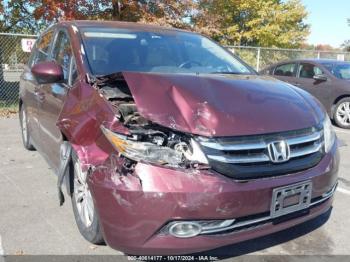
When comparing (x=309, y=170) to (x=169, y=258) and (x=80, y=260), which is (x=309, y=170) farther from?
(x=80, y=260)

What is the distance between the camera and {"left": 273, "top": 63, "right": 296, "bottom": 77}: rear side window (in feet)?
35.2

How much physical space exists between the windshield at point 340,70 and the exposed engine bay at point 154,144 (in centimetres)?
805

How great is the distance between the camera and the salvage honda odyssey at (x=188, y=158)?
2602 millimetres

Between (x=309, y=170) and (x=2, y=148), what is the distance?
4968 millimetres

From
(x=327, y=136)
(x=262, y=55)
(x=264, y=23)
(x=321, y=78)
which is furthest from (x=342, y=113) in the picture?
(x=264, y=23)

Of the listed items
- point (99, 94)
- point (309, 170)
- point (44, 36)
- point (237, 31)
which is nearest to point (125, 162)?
point (99, 94)

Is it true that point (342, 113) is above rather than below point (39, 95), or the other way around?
below

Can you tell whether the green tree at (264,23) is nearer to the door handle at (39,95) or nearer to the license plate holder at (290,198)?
the door handle at (39,95)

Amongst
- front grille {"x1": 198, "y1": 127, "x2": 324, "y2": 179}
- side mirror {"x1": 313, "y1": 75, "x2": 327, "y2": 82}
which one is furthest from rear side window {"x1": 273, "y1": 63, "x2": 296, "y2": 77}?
front grille {"x1": 198, "y1": 127, "x2": 324, "y2": 179}

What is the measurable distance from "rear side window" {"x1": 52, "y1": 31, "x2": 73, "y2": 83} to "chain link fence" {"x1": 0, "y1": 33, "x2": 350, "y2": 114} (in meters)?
5.37

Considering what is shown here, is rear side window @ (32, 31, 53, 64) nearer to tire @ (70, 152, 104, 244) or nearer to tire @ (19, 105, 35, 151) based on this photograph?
tire @ (19, 105, 35, 151)

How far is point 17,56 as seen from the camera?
44.6 feet

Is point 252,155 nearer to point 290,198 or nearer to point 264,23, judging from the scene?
point 290,198

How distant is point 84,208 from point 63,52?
1651 millimetres
